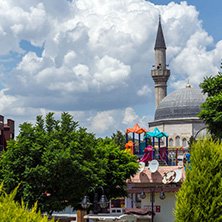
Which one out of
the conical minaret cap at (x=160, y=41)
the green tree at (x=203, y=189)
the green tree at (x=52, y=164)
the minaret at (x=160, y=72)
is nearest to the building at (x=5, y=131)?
the green tree at (x=52, y=164)

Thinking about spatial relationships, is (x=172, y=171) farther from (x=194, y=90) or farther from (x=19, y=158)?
(x=194, y=90)

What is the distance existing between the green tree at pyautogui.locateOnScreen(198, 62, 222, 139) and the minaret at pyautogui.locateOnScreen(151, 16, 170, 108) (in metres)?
64.9

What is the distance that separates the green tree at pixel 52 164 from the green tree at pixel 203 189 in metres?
16.3

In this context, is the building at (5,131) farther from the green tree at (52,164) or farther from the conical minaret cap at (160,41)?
the conical minaret cap at (160,41)

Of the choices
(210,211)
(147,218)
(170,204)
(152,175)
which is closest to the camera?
(210,211)

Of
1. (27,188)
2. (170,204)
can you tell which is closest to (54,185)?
(27,188)

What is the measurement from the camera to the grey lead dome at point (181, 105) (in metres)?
98.9

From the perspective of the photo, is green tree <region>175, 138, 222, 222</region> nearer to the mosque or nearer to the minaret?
the mosque

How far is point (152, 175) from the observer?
4859cm

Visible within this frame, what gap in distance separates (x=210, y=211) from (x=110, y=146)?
89.4ft

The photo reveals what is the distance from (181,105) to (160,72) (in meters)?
9.10

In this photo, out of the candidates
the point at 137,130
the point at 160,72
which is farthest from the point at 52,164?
the point at 160,72

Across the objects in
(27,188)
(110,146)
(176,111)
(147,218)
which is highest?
(176,111)

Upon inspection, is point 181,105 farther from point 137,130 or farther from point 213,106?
point 213,106
